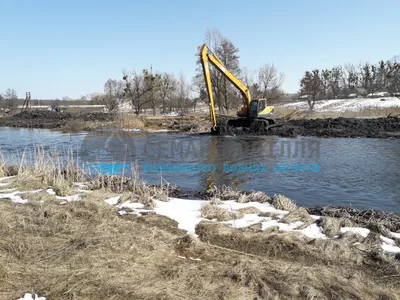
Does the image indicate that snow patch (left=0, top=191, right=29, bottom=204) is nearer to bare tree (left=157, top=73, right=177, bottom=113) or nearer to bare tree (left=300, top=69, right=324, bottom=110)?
bare tree (left=157, top=73, right=177, bottom=113)

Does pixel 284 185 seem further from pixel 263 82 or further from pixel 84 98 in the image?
pixel 84 98

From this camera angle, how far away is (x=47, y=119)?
136 ft

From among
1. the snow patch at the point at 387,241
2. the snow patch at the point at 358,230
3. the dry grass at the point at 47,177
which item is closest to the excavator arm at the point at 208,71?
the dry grass at the point at 47,177

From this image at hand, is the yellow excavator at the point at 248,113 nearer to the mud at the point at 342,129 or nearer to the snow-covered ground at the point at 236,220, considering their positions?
the mud at the point at 342,129

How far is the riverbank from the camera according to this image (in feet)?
11.9

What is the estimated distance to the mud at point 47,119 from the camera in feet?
119

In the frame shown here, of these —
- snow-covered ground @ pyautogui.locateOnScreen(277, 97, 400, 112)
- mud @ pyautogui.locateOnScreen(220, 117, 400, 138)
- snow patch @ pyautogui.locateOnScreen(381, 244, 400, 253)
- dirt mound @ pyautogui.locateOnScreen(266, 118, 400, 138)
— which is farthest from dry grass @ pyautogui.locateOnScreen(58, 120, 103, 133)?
snow patch @ pyautogui.locateOnScreen(381, 244, 400, 253)

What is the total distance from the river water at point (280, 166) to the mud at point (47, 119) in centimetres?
1741

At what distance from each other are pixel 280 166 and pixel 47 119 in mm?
35618

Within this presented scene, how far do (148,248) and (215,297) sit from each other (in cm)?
141

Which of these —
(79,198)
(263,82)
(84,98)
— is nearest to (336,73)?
(263,82)

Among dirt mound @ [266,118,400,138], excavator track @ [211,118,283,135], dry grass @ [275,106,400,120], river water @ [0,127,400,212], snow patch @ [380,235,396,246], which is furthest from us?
dry grass @ [275,106,400,120]

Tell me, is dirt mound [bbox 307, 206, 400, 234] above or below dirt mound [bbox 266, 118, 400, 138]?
below

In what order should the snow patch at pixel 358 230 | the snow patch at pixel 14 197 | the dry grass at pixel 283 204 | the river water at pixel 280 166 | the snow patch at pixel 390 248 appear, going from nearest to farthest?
1. the snow patch at pixel 390 248
2. the snow patch at pixel 358 230
3. the dry grass at pixel 283 204
4. the snow patch at pixel 14 197
5. the river water at pixel 280 166
